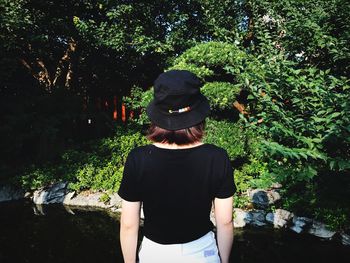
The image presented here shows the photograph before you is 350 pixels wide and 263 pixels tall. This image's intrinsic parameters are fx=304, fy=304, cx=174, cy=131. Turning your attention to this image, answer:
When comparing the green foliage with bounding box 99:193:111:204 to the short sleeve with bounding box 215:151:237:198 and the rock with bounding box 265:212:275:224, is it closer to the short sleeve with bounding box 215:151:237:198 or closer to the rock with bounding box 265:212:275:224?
the rock with bounding box 265:212:275:224

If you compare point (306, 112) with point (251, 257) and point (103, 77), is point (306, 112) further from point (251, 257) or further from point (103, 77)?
point (103, 77)

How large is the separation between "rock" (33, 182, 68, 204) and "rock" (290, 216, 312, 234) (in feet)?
23.1

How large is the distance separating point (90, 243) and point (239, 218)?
12.4 feet

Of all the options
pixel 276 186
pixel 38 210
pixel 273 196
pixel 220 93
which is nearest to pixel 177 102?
pixel 220 93

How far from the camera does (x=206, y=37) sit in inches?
502

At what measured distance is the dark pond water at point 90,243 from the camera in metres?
6.43

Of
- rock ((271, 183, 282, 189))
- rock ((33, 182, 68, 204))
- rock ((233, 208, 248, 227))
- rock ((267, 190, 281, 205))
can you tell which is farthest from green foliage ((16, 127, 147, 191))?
rock ((271, 183, 282, 189))

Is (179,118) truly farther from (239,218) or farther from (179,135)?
(239,218)

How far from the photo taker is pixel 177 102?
1828 millimetres

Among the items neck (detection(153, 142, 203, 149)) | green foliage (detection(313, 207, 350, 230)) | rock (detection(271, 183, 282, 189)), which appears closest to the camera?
neck (detection(153, 142, 203, 149))

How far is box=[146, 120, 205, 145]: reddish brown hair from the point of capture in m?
1.88

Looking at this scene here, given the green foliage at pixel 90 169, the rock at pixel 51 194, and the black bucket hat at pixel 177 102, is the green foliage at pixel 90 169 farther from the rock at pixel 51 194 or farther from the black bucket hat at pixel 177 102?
the black bucket hat at pixel 177 102

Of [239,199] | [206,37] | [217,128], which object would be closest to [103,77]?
[206,37]

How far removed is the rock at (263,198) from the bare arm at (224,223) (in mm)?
6570
